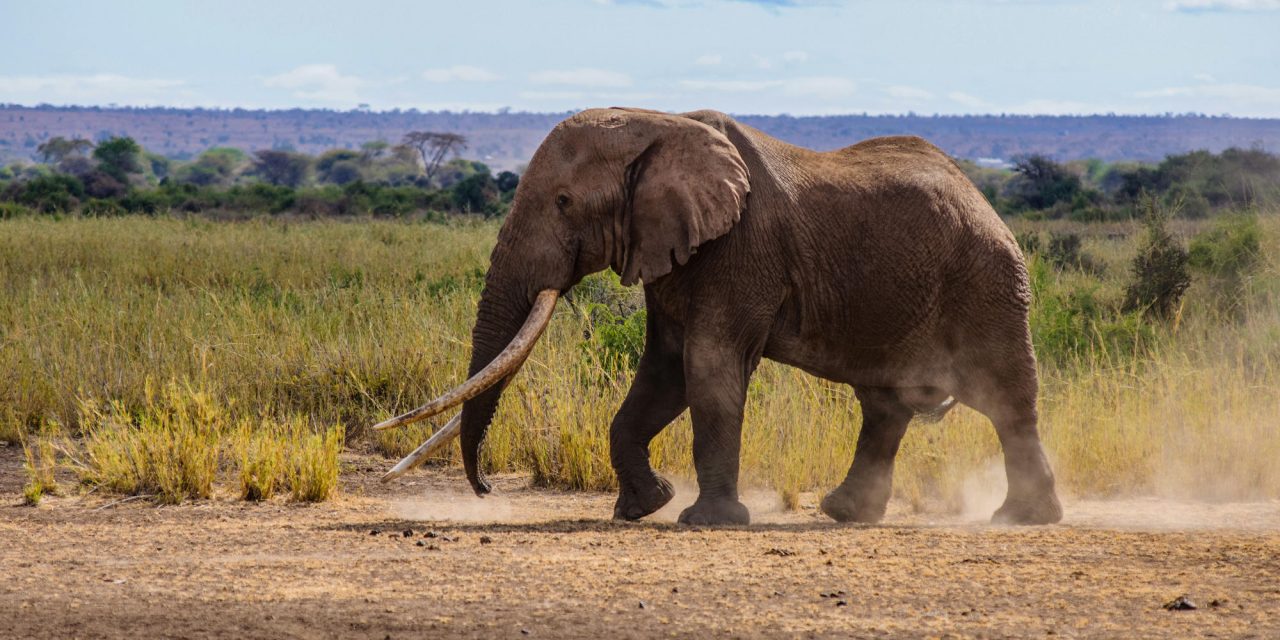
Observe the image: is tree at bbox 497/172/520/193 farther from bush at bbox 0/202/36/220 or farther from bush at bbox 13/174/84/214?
bush at bbox 0/202/36/220

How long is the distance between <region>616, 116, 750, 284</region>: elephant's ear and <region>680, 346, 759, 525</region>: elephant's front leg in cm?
47

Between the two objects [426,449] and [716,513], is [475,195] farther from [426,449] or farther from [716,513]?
[716,513]

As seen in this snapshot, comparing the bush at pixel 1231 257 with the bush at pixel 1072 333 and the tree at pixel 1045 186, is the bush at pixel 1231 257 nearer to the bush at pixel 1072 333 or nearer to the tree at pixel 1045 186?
the bush at pixel 1072 333

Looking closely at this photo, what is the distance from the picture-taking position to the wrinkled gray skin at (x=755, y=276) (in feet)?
24.4

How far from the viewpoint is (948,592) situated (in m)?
5.98

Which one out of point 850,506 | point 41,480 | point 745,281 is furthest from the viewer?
point 41,480

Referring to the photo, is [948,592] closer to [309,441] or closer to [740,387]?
[740,387]

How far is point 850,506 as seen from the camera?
27.0 ft

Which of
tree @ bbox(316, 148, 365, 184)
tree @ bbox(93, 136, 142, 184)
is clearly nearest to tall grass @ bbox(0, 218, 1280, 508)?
tree @ bbox(93, 136, 142, 184)

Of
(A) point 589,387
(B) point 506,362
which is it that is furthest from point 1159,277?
(B) point 506,362

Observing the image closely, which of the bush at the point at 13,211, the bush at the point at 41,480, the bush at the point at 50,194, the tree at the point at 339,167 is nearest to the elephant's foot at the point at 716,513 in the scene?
the bush at the point at 41,480

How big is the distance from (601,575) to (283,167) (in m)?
83.1

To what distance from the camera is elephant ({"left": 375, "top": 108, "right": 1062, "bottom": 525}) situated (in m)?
7.44

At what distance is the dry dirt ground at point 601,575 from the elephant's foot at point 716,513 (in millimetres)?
98
